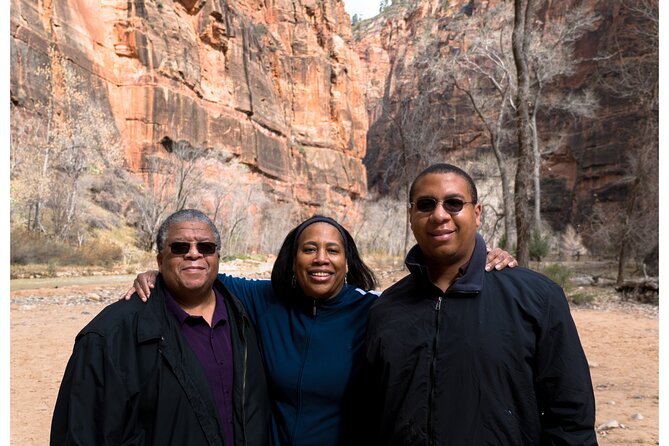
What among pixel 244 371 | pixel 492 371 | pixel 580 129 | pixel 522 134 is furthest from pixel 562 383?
pixel 580 129

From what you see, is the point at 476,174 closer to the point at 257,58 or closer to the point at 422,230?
the point at 257,58

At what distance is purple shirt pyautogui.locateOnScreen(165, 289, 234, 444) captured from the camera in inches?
82.2

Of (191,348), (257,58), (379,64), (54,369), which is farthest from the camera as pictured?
(379,64)

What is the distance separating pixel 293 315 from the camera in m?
2.48

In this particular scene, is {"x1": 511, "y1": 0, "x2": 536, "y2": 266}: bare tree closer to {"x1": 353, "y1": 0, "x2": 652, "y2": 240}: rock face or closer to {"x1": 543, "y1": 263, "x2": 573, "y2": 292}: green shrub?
{"x1": 543, "y1": 263, "x2": 573, "y2": 292}: green shrub

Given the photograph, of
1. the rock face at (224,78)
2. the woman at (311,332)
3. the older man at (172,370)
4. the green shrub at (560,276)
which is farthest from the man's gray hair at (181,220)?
the rock face at (224,78)

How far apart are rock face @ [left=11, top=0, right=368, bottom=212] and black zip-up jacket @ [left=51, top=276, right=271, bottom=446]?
88.9 feet

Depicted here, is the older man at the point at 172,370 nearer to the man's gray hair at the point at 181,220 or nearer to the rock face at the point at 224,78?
the man's gray hair at the point at 181,220

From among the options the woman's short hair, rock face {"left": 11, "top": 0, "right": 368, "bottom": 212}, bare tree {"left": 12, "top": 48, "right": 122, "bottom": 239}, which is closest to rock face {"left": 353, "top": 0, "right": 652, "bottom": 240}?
rock face {"left": 11, "top": 0, "right": 368, "bottom": 212}

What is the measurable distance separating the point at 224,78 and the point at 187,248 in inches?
1977

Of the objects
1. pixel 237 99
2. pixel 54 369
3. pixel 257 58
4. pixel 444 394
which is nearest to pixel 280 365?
pixel 444 394

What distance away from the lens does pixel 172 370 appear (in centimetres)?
198

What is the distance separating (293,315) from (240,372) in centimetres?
44

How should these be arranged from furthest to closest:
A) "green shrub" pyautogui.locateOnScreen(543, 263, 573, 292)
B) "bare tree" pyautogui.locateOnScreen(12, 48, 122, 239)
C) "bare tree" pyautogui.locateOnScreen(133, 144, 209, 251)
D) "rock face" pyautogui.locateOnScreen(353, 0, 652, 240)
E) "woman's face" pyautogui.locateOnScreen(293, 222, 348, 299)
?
1. "rock face" pyautogui.locateOnScreen(353, 0, 652, 240)
2. "bare tree" pyautogui.locateOnScreen(133, 144, 209, 251)
3. "bare tree" pyautogui.locateOnScreen(12, 48, 122, 239)
4. "green shrub" pyautogui.locateOnScreen(543, 263, 573, 292)
5. "woman's face" pyautogui.locateOnScreen(293, 222, 348, 299)
